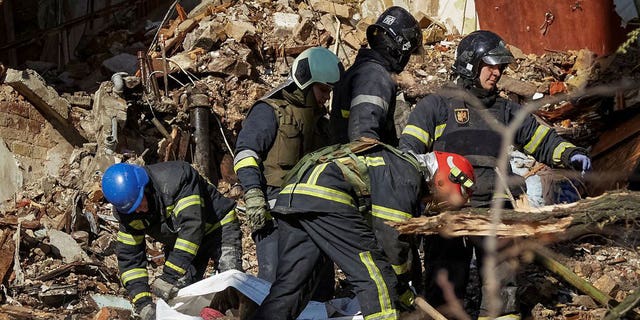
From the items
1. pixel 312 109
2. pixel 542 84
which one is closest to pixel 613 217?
pixel 312 109

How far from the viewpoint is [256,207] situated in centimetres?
602

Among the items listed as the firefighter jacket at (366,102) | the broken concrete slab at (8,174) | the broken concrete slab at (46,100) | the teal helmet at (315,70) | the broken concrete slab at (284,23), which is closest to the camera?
the firefighter jacket at (366,102)

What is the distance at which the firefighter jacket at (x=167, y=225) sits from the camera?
20.4ft

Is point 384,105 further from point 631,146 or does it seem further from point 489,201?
point 631,146

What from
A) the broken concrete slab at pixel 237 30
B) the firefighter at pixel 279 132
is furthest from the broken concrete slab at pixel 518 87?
the firefighter at pixel 279 132

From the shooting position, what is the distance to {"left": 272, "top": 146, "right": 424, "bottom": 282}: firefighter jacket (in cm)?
517

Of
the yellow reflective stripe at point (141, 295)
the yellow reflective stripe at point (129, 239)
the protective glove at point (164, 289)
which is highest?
the yellow reflective stripe at point (129, 239)

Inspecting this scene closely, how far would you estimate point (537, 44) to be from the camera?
11.5m

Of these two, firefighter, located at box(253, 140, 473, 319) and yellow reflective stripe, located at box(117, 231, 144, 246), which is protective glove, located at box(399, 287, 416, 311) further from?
yellow reflective stripe, located at box(117, 231, 144, 246)

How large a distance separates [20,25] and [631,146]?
7086 millimetres

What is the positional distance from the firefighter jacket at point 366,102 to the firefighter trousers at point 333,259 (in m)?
0.86

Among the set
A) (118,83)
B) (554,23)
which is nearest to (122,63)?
(118,83)

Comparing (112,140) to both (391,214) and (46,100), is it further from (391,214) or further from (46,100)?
(391,214)

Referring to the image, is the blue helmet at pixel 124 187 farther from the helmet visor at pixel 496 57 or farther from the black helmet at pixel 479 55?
the helmet visor at pixel 496 57
